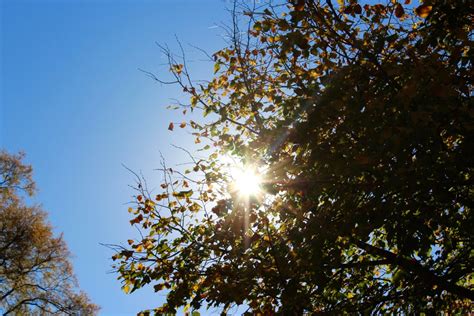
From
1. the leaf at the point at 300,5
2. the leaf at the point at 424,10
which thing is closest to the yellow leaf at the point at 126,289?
the leaf at the point at 300,5

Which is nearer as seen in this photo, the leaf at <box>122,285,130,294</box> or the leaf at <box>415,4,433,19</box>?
the leaf at <box>415,4,433,19</box>

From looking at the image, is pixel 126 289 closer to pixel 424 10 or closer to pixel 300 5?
pixel 300 5

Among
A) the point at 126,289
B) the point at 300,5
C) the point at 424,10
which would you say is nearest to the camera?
the point at 424,10

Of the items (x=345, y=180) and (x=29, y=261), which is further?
(x=29, y=261)

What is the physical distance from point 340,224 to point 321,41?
8.15ft

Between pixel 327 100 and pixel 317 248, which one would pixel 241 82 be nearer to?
pixel 327 100

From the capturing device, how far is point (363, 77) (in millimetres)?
4402

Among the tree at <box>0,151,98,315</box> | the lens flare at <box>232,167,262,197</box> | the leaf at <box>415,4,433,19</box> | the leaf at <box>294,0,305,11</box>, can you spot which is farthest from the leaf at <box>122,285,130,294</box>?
the tree at <box>0,151,98,315</box>

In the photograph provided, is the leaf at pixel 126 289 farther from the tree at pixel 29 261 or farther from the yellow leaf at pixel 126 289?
the tree at pixel 29 261

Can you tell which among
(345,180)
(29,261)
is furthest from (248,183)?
(29,261)

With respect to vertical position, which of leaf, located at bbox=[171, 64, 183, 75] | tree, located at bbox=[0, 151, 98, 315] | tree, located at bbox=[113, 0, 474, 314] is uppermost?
tree, located at bbox=[0, 151, 98, 315]

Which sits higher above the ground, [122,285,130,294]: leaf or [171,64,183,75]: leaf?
[171,64,183,75]: leaf

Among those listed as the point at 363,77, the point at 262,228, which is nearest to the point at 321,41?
the point at 363,77

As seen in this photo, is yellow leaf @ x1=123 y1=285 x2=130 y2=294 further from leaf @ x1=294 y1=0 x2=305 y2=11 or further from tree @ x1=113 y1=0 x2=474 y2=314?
leaf @ x1=294 y1=0 x2=305 y2=11
